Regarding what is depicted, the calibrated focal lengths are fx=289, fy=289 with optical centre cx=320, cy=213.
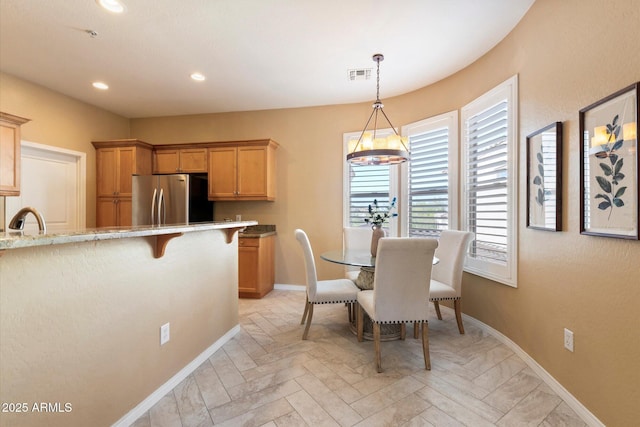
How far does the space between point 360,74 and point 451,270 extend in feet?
8.00

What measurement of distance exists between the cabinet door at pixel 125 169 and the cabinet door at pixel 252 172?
160 cm

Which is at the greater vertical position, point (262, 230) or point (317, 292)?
point (262, 230)

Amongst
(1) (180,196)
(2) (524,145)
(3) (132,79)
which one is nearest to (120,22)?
(3) (132,79)

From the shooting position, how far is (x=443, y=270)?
3.15 metres

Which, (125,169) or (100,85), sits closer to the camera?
(100,85)

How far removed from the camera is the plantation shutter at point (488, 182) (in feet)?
9.11

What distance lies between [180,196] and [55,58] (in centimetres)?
194

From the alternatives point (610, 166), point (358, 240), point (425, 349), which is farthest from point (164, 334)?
point (610, 166)

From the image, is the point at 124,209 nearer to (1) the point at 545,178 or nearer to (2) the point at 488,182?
(2) the point at 488,182

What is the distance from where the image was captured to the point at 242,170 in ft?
14.5

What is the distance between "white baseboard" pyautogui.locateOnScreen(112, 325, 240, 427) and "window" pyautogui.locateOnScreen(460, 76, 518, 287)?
8.87 ft

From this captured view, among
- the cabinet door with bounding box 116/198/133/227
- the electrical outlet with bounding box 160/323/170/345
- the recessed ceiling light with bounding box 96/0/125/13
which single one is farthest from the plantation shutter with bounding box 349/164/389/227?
the cabinet door with bounding box 116/198/133/227

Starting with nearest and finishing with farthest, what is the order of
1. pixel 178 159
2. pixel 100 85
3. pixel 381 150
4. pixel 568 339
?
pixel 568 339
pixel 381 150
pixel 100 85
pixel 178 159

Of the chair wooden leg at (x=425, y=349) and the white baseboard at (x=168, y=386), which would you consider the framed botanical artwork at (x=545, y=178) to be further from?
the white baseboard at (x=168, y=386)
